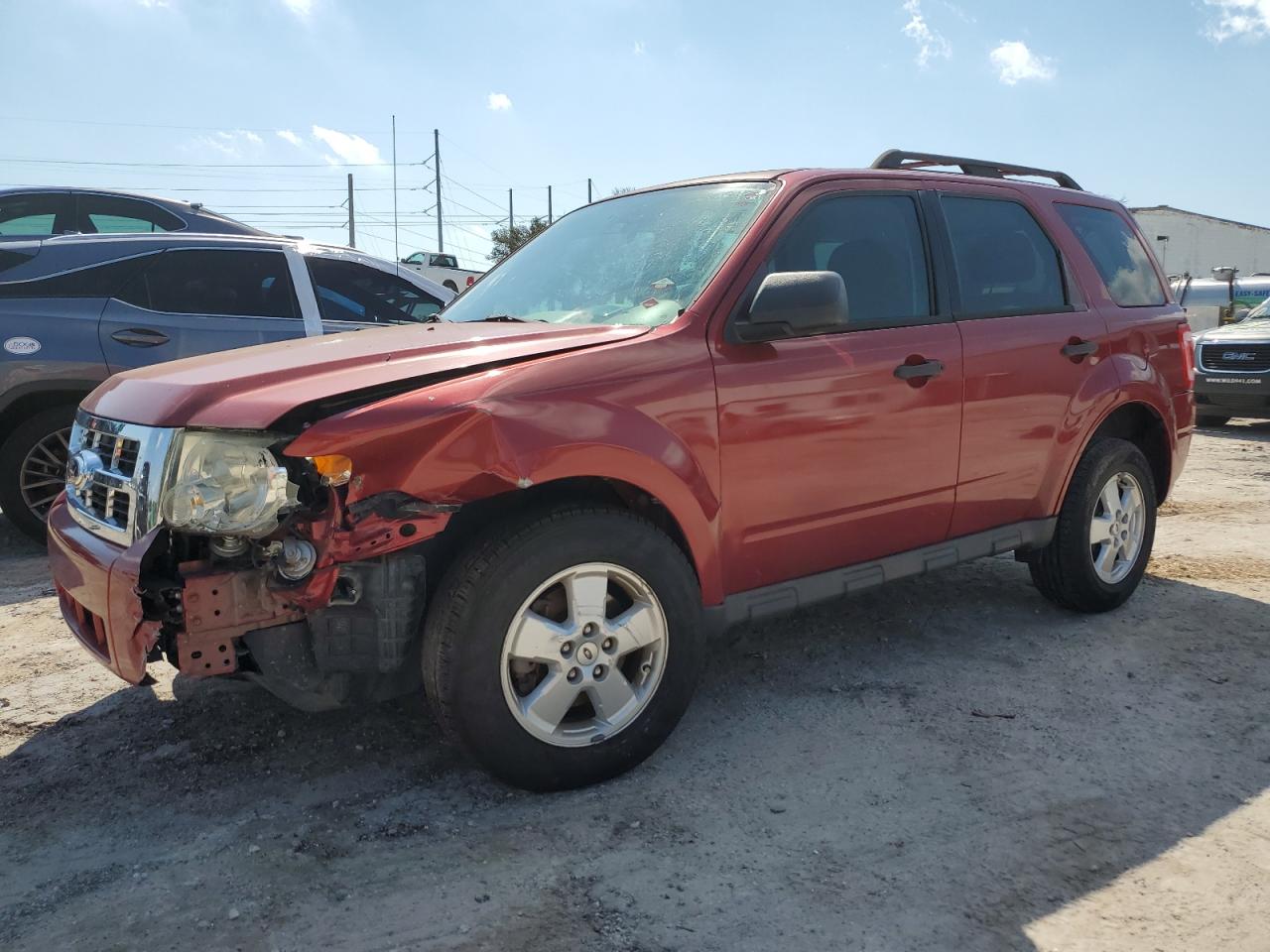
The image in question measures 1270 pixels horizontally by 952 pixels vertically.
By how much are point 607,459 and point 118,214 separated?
684 centimetres

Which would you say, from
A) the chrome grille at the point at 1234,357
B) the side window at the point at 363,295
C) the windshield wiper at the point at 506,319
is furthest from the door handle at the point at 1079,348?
the chrome grille at the point at 1234,357

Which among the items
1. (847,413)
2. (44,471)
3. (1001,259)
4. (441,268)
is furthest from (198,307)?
(441,268)

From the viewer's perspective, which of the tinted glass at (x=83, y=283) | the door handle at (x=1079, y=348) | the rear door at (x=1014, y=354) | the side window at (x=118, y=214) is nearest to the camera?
the rear door at (x=1014, y=354)

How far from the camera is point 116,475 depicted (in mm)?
2652

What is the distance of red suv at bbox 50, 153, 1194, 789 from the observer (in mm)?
2453

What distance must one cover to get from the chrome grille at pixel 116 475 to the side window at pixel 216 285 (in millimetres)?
2910

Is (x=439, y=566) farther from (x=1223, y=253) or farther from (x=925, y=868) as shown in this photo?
(x=1223, y=253)

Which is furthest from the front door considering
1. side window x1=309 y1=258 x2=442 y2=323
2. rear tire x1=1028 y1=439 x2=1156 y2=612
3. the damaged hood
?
side window x1=309 y1=258 x2=442 y2=323

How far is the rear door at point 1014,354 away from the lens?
12.5 ft

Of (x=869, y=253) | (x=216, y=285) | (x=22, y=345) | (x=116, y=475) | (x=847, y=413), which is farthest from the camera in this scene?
(x=216, y=285)

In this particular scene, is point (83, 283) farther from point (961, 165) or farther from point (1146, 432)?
point (1146, 432)

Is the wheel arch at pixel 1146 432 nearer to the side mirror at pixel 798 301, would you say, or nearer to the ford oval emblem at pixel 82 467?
the side mirror at pixel 798 301

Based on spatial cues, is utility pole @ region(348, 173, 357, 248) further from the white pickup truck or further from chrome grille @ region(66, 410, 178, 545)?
chrome grille @ region(66, 410, 178, 545)

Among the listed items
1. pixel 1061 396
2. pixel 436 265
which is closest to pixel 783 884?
pixel 1061 396
